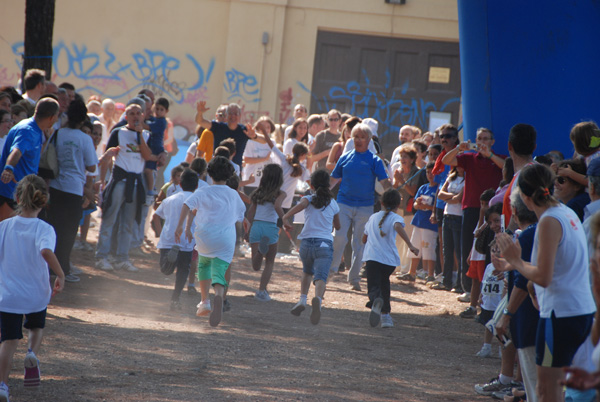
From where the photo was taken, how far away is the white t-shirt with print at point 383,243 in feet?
28.3

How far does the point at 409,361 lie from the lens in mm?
7141

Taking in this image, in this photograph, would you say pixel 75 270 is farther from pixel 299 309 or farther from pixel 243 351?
pixel 243 351

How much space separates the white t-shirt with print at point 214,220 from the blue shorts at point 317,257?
1.13 m

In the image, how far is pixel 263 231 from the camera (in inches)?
371

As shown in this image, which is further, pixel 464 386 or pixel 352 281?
pixel 352 281

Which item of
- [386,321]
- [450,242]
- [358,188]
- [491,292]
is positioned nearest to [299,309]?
[386,321]

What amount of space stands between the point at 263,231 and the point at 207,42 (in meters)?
10.6

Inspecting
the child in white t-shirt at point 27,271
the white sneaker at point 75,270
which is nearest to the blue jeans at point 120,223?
the white sneaker at point 75,270

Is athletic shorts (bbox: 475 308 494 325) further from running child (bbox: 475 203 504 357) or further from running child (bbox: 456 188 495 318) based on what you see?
running child (bbox: 456 188 495 318)

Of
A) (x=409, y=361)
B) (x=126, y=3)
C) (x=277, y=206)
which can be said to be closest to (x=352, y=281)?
(x=277, y=206)

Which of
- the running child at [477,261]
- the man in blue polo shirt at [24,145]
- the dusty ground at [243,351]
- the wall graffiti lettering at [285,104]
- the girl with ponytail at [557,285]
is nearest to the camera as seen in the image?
the girl with ponytail at [557,285]

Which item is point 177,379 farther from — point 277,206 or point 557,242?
point 277,206

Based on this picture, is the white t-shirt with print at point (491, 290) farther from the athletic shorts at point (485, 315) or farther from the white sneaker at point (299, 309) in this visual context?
the white sneaker at point (299, 309)

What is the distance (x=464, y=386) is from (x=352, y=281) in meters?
4.48
